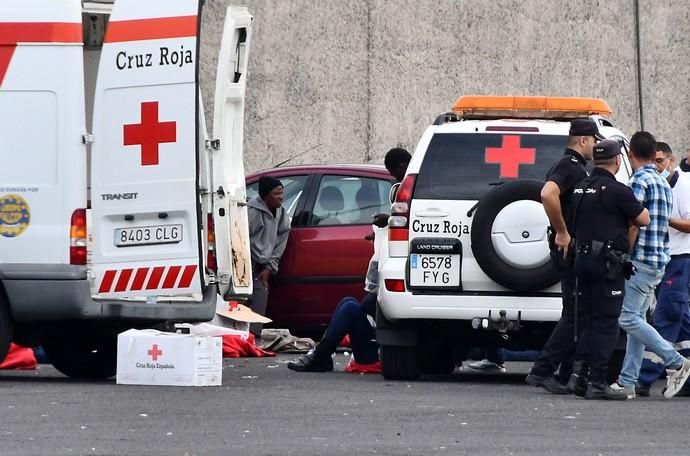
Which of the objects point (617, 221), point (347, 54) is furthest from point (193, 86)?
point (347, 54)

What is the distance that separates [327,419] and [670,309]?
10.9 ft

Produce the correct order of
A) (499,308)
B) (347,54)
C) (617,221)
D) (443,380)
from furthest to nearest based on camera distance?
(347,54) → (443,380) → (499,308) → (617,221)

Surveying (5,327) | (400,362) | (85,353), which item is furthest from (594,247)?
(85,353)

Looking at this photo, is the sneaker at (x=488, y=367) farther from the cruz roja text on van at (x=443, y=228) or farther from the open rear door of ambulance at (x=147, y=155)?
the open rear door of ambulance at (x=147, y=155)

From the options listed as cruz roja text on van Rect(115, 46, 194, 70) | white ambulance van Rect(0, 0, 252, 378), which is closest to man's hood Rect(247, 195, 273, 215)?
white ambulance van Rect(0, 0, 252, 378)

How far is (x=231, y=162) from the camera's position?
1312cm

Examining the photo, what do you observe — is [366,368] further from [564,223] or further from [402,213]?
[564,223]

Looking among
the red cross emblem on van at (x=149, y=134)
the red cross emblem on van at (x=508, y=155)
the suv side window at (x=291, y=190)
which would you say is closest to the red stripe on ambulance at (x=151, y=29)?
the red cross emblem on van at (x=149, y=134)

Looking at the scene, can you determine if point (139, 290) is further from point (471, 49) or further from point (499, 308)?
point (471, 49)

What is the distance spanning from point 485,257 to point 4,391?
3.24 metres

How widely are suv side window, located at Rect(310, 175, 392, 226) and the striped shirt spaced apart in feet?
15.8

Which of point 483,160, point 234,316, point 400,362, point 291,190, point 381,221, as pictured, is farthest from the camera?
point 291,190

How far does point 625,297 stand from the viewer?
1218 cm

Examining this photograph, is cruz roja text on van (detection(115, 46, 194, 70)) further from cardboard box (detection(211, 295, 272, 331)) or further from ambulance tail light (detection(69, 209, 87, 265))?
cardboard box (detection(211, 295, 272, 331))
